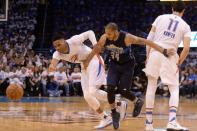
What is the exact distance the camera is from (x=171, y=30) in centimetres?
839

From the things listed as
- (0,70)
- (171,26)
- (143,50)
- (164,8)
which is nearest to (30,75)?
(0,70)

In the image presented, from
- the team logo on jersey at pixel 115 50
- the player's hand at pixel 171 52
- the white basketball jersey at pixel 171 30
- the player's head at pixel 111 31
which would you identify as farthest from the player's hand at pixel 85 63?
the player's hand at pixel 171 52

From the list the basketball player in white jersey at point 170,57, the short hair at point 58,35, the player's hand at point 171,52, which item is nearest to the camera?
the player's hand at point 171,52

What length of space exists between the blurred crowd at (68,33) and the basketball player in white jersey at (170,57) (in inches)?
502

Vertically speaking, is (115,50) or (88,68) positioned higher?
(115,50)

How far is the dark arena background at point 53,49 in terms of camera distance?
800 inches

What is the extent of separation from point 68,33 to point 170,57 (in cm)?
2179

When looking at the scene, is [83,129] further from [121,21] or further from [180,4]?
[121,21]

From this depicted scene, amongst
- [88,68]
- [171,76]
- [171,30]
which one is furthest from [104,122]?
[171,30]

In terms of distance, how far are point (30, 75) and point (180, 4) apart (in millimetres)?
14035

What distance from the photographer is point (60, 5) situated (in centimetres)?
3189

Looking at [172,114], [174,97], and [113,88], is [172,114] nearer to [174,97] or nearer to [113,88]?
[174,97]

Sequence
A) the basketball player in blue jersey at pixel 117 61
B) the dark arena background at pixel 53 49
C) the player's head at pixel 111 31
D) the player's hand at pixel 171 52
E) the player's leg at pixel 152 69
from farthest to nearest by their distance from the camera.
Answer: the dark arena background at pixel 53 49 < the basketball player in blue jersey at pixel 117 61 < the player's head at pixel 111 31 < the player's leg at pixel 152 69 < the player's hand at pixel 171 52

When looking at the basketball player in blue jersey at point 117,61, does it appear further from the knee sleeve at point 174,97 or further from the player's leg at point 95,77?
the knee sleeve at point 174,97
